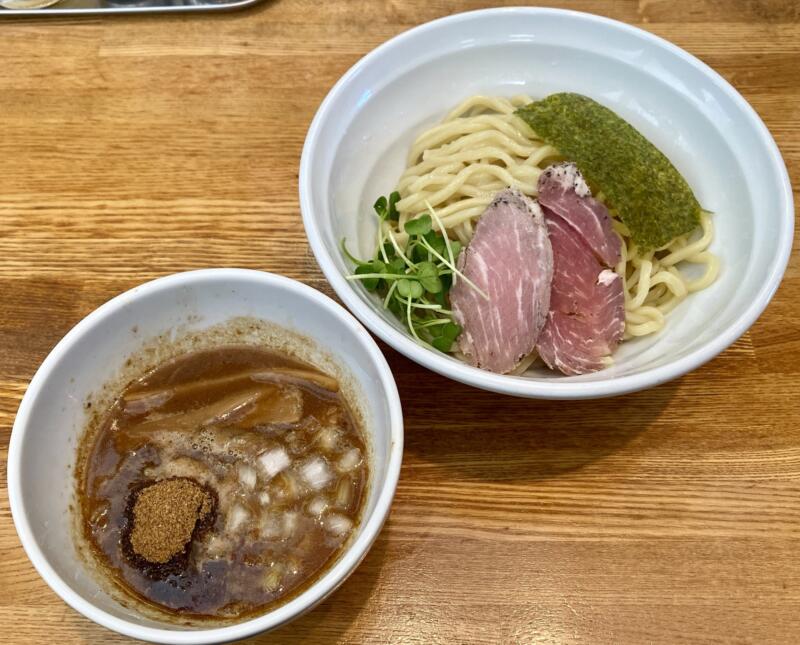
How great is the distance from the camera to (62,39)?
9.16 ft

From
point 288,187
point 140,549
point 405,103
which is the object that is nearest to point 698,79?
point 405,103

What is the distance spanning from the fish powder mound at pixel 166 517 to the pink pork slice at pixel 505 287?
2.76 ft

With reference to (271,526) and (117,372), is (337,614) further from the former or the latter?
(117,372)

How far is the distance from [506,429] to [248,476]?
755 mm

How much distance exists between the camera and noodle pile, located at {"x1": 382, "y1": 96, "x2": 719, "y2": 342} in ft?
6.75

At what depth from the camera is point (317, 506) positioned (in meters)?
1.55

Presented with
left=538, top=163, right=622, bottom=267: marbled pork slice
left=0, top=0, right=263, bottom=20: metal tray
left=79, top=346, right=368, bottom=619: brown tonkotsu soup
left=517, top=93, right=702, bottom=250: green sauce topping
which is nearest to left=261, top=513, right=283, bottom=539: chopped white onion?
left=79, top=346, right=368, bottom=619: brown tonkotsu soup

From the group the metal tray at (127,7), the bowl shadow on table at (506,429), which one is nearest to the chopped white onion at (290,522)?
the bowl shadow on table at (506,429)

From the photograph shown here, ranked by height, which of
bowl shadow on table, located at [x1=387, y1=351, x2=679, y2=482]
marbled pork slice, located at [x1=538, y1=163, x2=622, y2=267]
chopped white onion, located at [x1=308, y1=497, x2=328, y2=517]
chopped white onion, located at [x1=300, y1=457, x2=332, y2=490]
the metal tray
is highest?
the metal tray

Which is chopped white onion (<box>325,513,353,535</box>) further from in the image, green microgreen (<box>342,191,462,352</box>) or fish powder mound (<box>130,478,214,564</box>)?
green microgreen (<box>342,191,462,352</box>)

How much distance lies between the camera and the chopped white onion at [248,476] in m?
1.57

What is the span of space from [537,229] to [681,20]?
152cm

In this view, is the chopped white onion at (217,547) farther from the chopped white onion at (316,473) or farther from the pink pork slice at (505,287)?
the pink pork slice at (505,287)

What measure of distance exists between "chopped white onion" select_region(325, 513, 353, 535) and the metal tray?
2286 mm
